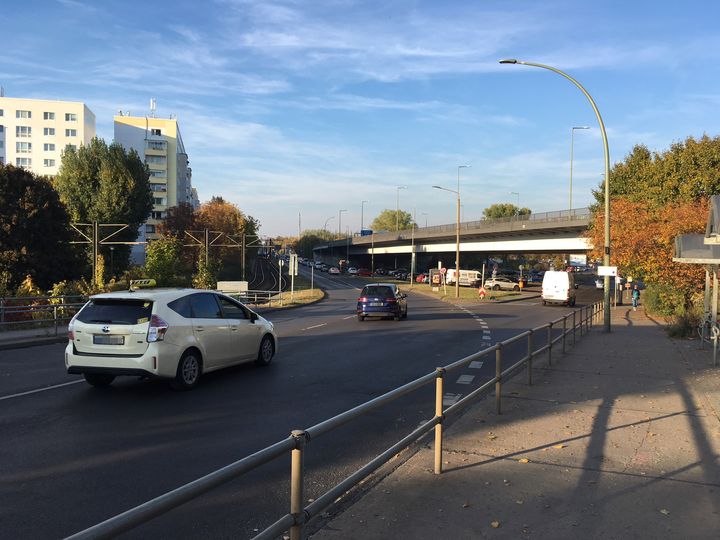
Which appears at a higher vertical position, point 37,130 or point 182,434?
point 37,130

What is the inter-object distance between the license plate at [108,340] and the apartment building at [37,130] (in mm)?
94418

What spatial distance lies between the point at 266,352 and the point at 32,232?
37.2 metres

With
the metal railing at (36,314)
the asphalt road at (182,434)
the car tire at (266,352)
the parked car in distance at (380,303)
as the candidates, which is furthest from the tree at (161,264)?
the car tire at (266,352)

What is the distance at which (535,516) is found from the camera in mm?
4305

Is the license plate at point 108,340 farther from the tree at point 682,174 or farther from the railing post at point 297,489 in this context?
the tree at point 682,174

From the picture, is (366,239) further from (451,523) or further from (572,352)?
(451,523)

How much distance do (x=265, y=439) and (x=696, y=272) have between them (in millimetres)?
24425

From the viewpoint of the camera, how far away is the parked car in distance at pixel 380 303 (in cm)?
2361

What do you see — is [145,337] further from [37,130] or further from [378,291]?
[37,130]

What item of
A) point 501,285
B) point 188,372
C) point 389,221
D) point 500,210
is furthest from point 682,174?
point 389,221

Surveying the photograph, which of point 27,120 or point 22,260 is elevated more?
point 27,120

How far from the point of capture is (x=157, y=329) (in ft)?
28.2

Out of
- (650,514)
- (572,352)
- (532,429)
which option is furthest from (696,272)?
(650,514)

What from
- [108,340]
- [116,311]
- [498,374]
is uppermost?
[116,311]
